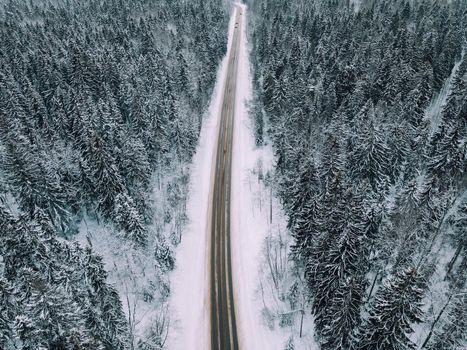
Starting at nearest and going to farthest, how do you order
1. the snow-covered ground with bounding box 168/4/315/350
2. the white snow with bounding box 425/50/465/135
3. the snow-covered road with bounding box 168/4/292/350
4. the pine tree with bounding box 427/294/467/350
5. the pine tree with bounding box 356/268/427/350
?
the pine tree with bounding box 356/268/427/350
the pine tree with bounding box 427/294/467/350
the snow-covered ground with bounding box 168/4/315/350
the snow-covered road with bounding box 168/4/292/350
the white snow with bounding box 425/50/465/135

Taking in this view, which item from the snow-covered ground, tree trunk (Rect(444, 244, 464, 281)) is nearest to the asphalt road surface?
the snow-covered ground

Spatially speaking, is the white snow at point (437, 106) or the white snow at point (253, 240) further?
the white snow at point (437, 106)

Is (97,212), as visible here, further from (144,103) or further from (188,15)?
(188,15)

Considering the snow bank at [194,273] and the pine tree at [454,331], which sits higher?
the pine tree at [454,331]

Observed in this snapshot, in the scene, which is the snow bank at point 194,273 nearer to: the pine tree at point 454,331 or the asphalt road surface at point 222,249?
the asphalt road surface at point 222,249

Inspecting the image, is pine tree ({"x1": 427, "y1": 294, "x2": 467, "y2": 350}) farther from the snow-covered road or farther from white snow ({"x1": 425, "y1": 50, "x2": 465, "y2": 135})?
white snow ({"x1": 425, "y1": 50, "x2": 465, "y2": 135})

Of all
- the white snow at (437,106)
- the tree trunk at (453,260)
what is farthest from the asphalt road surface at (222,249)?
the white snow at (437,106)

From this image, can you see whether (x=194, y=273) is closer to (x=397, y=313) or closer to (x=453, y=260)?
(x=397, y=313)
